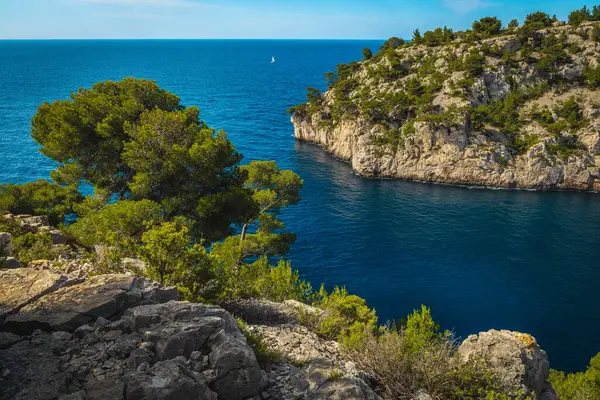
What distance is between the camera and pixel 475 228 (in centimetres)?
5275

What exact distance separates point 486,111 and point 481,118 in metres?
1.80

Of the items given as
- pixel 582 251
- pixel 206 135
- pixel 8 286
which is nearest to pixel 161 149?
pixel 206 135

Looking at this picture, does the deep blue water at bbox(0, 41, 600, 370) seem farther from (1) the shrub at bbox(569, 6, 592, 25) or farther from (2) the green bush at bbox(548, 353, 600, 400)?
(1) the shrub at bbox(569, 6, 592, 25)

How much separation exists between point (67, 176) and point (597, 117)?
78.9 m

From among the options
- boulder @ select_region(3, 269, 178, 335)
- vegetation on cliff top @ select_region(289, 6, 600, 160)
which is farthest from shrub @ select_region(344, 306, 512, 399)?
vegetation on cliff top @ select_region(289, 6, 600, 160)

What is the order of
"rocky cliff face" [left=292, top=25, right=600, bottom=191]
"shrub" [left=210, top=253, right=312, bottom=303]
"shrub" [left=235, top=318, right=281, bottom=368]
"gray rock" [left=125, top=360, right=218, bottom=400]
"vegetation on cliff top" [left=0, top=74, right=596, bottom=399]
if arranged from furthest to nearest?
"rocky cliff face" [left=292, top=25, right=600, bottom=191] < "shrub" [left=210, top=253, right=312, bottom=303] < "vegetation on cliff top" [left=0, top=74, right=596, bottom=399] < "shrub" [left=235, top=318, right=281, bottom=368] < "gray rock" [left=125, top=360, right=218, bottom=400]

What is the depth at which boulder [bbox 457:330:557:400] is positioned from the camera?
15828mm

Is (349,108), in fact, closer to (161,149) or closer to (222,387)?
(161,149)

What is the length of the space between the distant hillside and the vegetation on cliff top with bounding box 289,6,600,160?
205 millimetres

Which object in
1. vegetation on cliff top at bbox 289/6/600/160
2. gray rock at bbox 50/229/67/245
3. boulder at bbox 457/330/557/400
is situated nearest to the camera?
boulder at bbox 457/330/557/400

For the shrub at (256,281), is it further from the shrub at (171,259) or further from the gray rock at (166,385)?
the gray rock at (166,385)

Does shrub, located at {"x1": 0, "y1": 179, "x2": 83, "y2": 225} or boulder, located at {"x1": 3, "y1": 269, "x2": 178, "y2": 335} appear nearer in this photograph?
boulder, located at {"x1": 3, "y1": 269, "x2": 178, "y2": 335}

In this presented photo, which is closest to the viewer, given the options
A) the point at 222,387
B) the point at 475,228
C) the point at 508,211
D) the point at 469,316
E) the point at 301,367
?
the point at 222,387

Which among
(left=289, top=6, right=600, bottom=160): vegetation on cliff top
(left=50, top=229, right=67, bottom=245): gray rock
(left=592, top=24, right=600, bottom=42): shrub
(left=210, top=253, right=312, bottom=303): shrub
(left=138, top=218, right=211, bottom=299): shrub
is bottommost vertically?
(left=210, top=253, right=312, bottom=303): shrub
